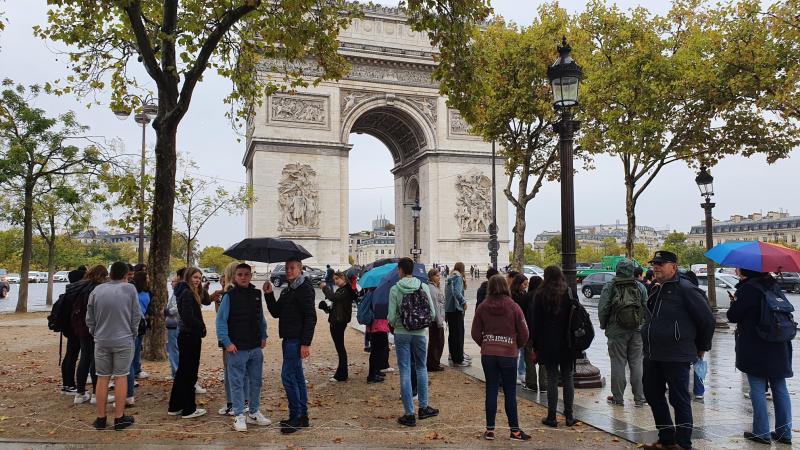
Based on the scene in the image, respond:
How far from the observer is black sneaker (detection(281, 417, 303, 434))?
5.86 meters

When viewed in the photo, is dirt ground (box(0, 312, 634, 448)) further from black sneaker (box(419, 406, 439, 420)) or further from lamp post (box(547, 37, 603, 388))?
lamp post (box(547, 37, 603, 388))

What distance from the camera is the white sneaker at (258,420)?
241 inches

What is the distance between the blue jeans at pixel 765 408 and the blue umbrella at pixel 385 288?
12.2 feet

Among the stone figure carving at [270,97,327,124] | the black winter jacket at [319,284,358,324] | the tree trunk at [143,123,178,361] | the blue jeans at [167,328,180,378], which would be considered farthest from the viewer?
the stone figure carving at [270,97,327,124]

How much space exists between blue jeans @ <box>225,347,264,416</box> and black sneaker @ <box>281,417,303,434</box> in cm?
42

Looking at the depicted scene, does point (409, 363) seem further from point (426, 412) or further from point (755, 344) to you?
point (755, 344)

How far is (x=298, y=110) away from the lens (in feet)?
120

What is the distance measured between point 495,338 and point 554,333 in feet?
2.52

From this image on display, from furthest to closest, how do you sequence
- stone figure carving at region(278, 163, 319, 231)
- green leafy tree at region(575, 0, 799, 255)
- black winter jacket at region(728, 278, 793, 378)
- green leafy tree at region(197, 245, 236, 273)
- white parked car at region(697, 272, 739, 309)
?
1. green leafy tree at region(197, 245, 236, 273)
2. stone figure carving at region(278, 163, 319, 231)
3. white parked car at region(697, 272, 739, 309)
4. green leafy tree at region(575, 0, 799, 255)
5. black winter jacket at region(728, 278, 793, 378)

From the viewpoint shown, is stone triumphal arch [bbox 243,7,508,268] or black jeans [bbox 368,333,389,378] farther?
stone triumphal arch [bbox 243,7,508,268]

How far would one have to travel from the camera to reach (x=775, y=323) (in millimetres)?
5336

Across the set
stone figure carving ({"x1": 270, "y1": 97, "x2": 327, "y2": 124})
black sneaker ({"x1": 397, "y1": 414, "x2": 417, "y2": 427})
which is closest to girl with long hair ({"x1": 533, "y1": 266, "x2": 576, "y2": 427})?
black sneaker ({"x1": 397, "y1": 414, "x2": 417, "y2": 427})

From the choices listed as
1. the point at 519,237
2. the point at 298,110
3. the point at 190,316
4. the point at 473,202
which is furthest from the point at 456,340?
the point at 473,202

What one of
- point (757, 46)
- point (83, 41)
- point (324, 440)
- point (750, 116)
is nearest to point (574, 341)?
point (324, 440)
